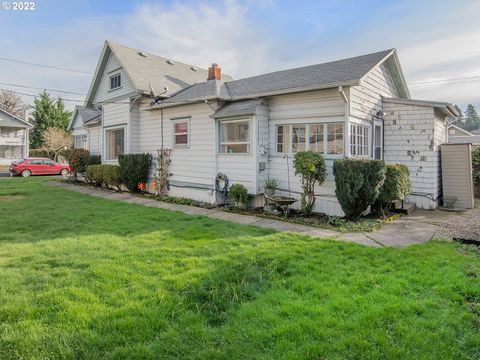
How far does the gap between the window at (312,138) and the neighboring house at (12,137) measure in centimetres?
3518

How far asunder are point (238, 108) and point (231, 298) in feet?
24.3

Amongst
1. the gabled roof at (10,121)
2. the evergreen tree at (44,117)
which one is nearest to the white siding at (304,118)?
the gabled roof at (10,121)

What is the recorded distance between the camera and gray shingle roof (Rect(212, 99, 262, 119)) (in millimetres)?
9648

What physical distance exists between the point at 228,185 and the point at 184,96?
14.5ft

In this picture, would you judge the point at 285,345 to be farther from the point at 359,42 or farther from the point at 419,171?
the point at 359,42

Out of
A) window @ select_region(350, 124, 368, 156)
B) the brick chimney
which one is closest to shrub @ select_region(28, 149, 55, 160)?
the brick chimney

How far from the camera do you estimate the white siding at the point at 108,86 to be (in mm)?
14359

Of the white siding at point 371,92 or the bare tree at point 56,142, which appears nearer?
the white siding at point 371,92

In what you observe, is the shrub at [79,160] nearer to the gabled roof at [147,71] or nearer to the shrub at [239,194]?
the gabled roof at [147,71]

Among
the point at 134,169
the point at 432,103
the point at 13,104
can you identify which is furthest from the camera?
the point at 13,104

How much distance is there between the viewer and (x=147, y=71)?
14938 millimetres

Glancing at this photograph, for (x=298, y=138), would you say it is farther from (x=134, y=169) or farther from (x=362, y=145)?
(x=134, y=169)

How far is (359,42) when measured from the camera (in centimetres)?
1614

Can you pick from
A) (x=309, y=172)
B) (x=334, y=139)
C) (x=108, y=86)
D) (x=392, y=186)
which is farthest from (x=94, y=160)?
(x=392, y=186)
